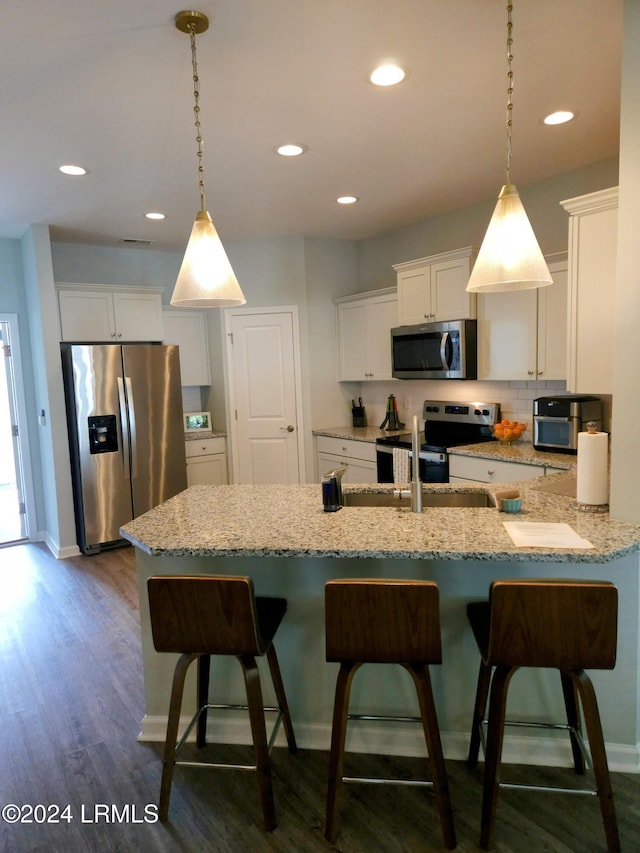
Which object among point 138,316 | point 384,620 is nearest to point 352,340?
point 138,316

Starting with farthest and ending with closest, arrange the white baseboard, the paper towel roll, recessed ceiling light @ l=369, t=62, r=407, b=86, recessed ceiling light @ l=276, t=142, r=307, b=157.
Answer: recessed ceiling light @ l=276, t=142, r=307, b=157 < recessed ceiling light @ l=369, t=62, r=407, b=86 < the paper towel roll < the white baseboard

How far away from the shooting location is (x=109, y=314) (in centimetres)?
500

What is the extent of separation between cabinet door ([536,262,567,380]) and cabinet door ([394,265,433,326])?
947 mm

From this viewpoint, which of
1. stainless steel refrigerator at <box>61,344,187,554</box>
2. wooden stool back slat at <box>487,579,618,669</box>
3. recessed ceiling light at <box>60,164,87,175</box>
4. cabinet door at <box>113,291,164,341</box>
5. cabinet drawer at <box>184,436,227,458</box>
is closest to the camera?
wooden stool back slat at <box>487,579,618,669</box>

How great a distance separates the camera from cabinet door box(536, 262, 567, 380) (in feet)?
11.5

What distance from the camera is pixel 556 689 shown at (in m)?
2.06

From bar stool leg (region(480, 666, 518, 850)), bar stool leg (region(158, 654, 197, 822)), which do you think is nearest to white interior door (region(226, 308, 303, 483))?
bar stool leg (region(158, 654, 197, 822))

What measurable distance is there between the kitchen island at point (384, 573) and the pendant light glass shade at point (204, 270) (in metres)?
0.86

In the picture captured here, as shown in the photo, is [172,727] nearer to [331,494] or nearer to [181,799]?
[181,799]

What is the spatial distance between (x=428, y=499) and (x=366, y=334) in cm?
272

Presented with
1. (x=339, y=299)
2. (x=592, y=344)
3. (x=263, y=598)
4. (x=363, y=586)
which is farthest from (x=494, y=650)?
(x=339, y=299)

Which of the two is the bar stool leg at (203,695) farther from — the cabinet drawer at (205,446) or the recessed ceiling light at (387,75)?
the cabinet drawer at (205,446)

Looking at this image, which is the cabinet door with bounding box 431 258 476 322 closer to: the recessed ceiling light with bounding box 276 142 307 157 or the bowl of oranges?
the bowl of oranges

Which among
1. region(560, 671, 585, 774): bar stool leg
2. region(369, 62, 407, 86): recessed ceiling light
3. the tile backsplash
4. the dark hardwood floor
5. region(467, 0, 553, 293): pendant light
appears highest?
region(369, 62, 407, 86): recessed ceiling light
